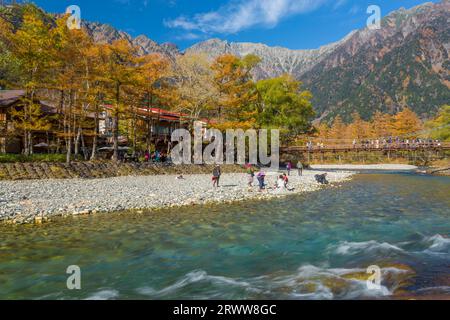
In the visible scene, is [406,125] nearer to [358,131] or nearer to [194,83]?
[358,131]

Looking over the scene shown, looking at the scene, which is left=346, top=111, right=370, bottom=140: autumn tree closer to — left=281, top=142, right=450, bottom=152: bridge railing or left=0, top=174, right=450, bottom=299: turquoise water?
left=281, top=142, right=450, bottom=152: bridge railing

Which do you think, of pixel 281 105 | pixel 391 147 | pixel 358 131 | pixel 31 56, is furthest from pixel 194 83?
pixel 358 131

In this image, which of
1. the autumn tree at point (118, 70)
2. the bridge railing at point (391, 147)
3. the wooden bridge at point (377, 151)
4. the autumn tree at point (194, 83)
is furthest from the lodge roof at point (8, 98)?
the bridge railing at point (391, 147)

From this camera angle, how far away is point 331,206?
18.7 metres

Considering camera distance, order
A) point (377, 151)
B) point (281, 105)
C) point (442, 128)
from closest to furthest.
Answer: point (281, 105) < point (442, 128) < point (377, 151)

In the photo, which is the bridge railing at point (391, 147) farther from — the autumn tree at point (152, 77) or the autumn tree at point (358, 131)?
the autumn tree at point (152, 77)

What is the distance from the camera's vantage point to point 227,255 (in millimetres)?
9531

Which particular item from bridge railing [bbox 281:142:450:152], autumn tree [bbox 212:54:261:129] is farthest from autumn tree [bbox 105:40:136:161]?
bridge railing [bbox 281:142:450:152]

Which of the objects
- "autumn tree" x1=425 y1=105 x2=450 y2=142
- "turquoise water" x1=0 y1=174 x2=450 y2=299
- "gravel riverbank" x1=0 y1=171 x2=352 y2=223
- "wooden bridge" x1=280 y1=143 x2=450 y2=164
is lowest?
"turquoise water" x1=0 y1=174 x2=450 y2=299

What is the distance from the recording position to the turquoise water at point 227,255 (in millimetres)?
7031

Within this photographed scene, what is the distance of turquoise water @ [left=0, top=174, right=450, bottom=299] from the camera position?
7.03m
